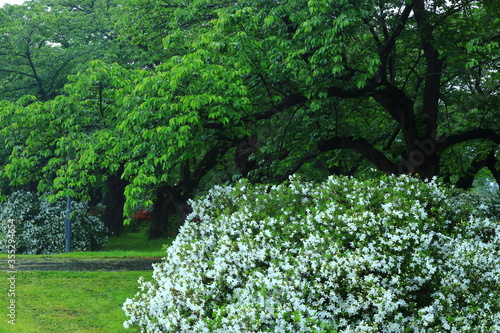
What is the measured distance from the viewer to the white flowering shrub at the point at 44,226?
26.2m

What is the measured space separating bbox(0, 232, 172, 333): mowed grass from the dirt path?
3.50 ft

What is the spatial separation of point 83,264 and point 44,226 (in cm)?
1003

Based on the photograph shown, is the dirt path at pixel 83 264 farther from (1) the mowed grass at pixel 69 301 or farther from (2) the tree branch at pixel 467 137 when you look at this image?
(2) the tree branch at pixel 467 137

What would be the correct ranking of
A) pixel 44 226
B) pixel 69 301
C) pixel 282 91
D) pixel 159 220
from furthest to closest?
pixel 159 220 → pixel 44 226 → pixel 282 91 → pixel 69 301

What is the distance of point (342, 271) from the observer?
19.6 feet

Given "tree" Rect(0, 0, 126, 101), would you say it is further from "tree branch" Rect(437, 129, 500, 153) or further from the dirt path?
"tree branch" Rect(437, 129, 500, 153)

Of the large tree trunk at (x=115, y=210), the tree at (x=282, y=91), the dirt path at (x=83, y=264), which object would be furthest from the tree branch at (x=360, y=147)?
the large tree trunk at (x=115, y=210)

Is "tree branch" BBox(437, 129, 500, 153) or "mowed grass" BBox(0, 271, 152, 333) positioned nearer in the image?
"mowed grass" BBox(0, 271, 152, 333)

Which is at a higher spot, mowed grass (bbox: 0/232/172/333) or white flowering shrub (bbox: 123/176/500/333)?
white flowering shrub (bbox: 123/176/500/333)

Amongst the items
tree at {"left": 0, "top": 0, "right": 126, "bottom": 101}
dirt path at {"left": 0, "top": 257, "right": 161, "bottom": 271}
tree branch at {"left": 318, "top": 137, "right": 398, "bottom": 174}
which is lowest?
dirt path at {"left": 0, "top": 257, "right": 161, "bottom": 271}

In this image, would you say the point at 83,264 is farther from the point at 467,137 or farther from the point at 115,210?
the point at 115,210

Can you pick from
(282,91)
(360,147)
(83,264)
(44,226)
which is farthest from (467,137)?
(44,226)

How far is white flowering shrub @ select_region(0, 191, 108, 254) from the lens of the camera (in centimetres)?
2617

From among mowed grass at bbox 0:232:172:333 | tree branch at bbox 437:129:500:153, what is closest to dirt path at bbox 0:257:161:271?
mowed grass at bbox 0:232:172:333
